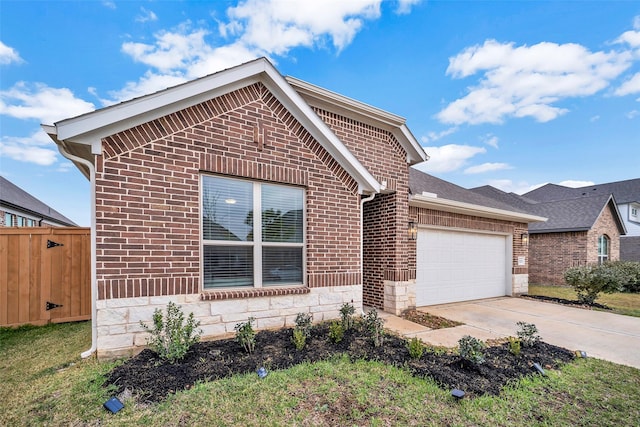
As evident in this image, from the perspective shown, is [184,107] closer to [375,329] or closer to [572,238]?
[375,329]

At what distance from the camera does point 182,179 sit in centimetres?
439

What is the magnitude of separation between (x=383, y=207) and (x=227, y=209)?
4.37 m

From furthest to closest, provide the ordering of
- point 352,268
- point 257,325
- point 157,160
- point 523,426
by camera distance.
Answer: point 352,268
point 257,325
point 157,160
point 523,426

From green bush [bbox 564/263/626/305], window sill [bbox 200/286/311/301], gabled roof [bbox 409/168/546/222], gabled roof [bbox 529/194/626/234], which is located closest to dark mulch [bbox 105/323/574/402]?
window sill [bbox 200/286/311/301]

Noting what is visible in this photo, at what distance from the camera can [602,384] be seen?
3.68 meters

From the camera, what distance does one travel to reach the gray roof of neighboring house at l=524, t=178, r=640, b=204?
2288cm

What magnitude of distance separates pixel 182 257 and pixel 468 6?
10.7 m

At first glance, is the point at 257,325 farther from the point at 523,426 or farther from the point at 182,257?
the point at 523,426

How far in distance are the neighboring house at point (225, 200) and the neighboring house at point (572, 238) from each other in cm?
1249

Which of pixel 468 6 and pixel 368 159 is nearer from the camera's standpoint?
pixel 368 159

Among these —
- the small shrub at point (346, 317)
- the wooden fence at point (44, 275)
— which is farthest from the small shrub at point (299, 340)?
the wooden fence at point (44, 275)

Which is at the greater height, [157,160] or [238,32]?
[238,32]

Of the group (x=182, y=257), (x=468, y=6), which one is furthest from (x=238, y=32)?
(x=182, y=257)

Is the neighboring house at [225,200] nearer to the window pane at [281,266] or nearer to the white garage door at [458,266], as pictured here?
the window pane at [281,266]
